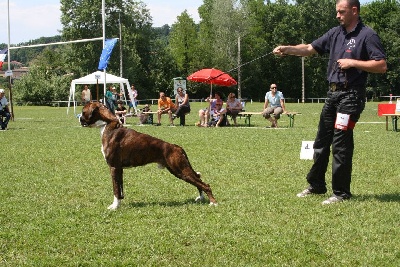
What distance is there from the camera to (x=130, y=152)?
261 inches

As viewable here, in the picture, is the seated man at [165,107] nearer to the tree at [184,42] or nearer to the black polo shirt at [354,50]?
the black polo shirt at [354,50]

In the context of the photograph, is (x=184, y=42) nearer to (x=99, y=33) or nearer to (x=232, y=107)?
(x=99, y=33)

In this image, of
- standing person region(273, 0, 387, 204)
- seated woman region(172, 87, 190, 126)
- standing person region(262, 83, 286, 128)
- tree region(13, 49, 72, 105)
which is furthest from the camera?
tree region(13, 49, 72, 105)

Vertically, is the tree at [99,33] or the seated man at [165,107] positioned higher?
the tree at [99,33]

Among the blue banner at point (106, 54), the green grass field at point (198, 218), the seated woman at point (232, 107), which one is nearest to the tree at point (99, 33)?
the blue banner at point (106, 54)

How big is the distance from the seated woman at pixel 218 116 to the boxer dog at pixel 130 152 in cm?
1444

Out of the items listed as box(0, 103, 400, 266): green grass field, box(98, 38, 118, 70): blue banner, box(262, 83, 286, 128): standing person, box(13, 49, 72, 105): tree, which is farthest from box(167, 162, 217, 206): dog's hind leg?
box(13, 49, 72, 105): tree

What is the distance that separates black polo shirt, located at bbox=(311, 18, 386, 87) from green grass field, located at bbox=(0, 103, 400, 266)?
4.65 ft

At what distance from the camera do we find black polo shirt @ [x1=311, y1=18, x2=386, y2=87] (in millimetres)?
6368

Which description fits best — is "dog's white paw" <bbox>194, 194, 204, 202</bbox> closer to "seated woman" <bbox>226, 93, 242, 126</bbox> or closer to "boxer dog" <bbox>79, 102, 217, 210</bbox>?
"boxer dog" <bbox>79, 102, 217, 210</bbox>

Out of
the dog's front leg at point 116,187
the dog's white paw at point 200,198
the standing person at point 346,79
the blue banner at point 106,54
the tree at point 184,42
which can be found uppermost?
the tree at point 184,42

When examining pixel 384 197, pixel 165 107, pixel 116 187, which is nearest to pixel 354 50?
pixel 384 197

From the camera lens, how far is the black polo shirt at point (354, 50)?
6368mm

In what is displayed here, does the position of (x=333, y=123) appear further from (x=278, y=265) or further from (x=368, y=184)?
(x=278, y=265)
